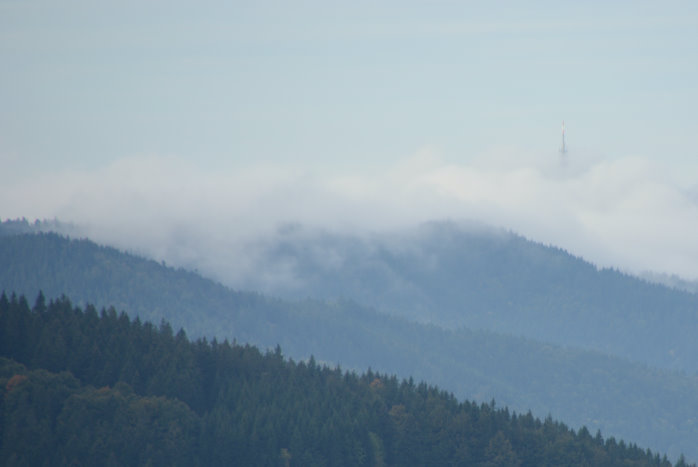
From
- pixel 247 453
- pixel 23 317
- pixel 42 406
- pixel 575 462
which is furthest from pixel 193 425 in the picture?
pixel 575 462

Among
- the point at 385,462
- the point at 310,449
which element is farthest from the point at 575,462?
the point at 310,449

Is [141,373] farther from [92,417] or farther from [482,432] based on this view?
[482,432]

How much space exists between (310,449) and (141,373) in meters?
28.1

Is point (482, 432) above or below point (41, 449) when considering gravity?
above

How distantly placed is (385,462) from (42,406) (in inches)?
1929

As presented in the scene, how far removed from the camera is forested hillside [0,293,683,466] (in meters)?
166

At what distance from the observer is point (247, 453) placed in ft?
567

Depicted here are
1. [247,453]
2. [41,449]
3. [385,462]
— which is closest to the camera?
[41,449]

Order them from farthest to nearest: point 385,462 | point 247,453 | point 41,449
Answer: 1. point 385,462
2. point 247,453
3. point 41,449

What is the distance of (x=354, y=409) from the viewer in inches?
7579

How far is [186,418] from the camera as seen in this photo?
176 m

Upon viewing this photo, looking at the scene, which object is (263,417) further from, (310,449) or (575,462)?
(575,462)

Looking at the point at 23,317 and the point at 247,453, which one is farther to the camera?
the point at 23,317

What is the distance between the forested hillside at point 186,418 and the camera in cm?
16550
